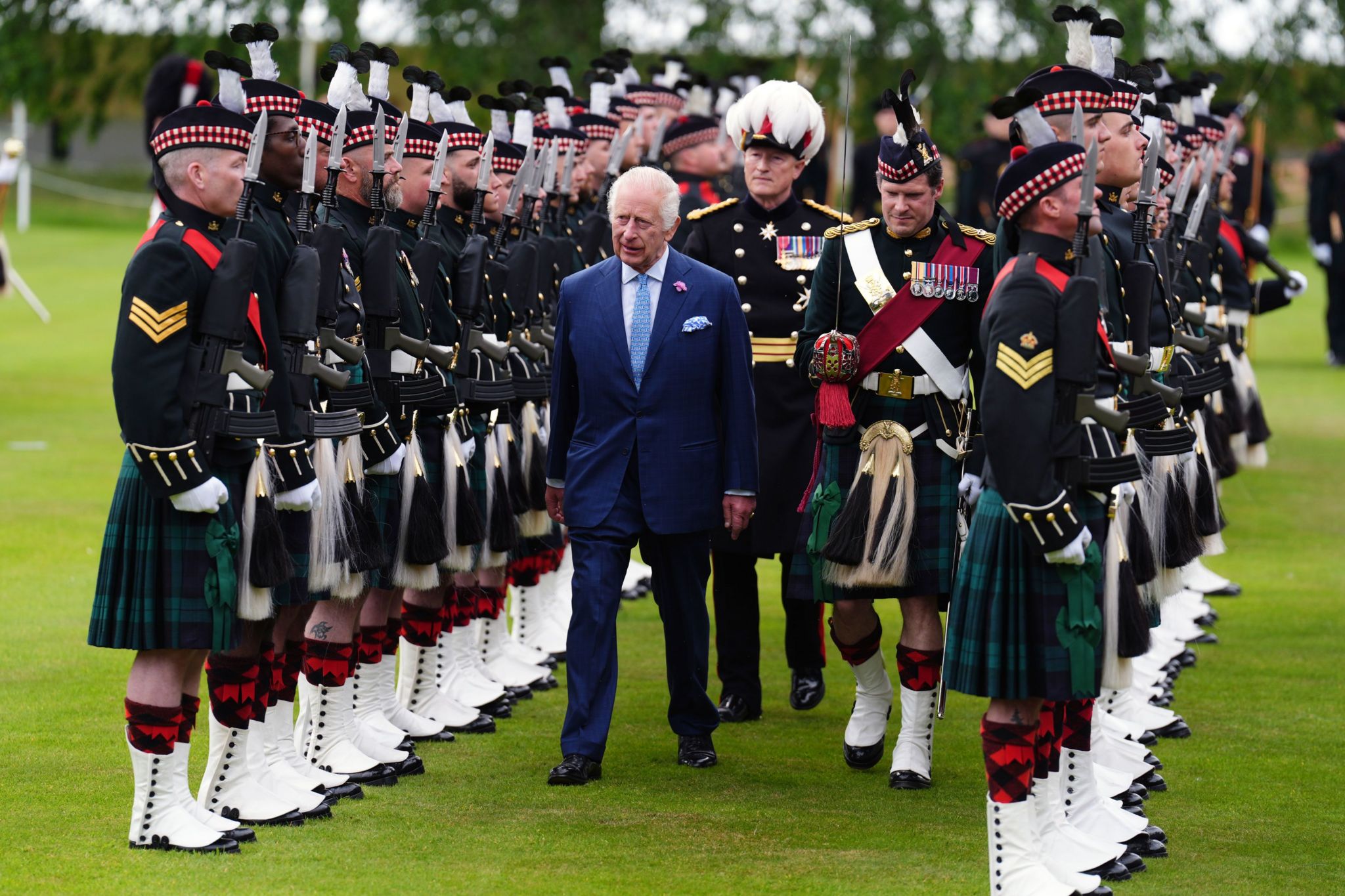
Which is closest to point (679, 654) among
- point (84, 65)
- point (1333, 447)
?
point (1333, 447)

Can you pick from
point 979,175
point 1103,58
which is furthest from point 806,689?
point 979,175

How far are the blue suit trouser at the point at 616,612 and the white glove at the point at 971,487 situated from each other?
0.91 meters

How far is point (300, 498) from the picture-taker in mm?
5770

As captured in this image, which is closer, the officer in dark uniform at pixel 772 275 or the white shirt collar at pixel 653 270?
the white shirt collar at pixel 653 270

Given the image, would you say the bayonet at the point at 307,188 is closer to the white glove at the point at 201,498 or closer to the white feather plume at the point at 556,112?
the white glove at the point at 201,498

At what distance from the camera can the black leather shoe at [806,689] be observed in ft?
25.7

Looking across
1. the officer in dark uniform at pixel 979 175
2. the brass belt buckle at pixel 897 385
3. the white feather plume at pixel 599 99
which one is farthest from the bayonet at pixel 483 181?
the officer in dark uniform at pixel 979 175

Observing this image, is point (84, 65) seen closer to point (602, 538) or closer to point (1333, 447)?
point (1333, 447)

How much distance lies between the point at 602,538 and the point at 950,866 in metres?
1.61

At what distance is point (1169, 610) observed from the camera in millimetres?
9117

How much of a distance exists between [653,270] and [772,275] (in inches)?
34.5

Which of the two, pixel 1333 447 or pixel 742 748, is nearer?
pixel 742 748

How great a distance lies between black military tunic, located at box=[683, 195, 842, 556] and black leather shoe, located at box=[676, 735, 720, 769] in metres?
0.80

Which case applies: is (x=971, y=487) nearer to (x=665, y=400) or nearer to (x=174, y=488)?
(x=665, y=400)
